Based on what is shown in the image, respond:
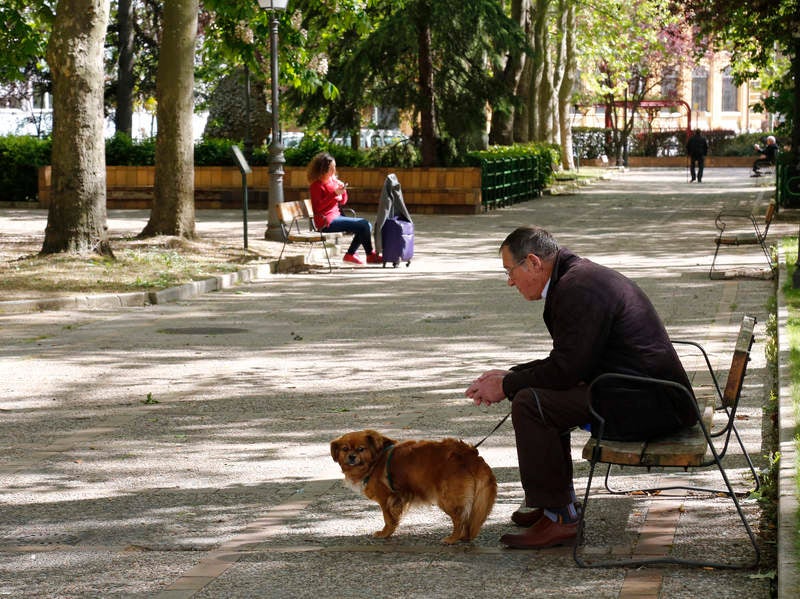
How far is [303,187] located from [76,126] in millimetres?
15048

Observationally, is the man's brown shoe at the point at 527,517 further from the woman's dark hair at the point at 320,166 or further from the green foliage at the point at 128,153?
the green foliage at the point at 128,153

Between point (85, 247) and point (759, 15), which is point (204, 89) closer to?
point (759, 15)

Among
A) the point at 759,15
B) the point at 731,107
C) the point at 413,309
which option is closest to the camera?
the point at 413,309

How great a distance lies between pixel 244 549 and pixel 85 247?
13.3m

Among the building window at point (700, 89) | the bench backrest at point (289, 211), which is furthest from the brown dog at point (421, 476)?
the building window at point (700, 89)

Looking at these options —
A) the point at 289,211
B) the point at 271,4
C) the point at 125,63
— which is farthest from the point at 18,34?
the point at 125,63

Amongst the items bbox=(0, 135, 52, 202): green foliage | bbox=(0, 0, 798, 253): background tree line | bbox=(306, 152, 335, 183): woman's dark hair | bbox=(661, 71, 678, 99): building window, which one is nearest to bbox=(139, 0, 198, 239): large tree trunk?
bbox=(0, 0, 798, 253): background tree line

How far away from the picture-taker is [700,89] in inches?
4040

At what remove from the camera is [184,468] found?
Answer: 26.0 feet

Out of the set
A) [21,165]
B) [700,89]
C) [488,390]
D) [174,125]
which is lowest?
[488,390]

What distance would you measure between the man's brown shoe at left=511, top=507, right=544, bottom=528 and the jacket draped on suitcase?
13684mm

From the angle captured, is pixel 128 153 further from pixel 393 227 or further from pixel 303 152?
pixel 393 227

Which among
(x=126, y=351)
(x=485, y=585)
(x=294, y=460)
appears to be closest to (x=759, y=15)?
(x=126, y=351)

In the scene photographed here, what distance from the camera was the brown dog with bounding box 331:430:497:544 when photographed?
6.01 metres
